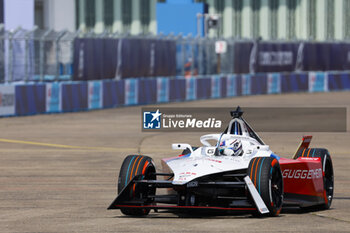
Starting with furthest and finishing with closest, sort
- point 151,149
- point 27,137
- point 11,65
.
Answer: point 11,65 < point 27,137 < point 151,149

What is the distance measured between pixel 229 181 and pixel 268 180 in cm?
59

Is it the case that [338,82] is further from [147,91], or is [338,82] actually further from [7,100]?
[7,100]

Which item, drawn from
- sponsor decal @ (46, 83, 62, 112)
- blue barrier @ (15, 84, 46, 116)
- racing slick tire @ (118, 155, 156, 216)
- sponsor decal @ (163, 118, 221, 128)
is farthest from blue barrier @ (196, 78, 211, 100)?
racing slick tire @ (118, 155, 156, 216)

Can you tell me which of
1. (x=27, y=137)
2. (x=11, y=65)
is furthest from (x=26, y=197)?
(x=11, y=65)

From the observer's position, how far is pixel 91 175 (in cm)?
1484

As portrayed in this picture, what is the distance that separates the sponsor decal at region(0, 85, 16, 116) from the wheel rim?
1897 centimetres

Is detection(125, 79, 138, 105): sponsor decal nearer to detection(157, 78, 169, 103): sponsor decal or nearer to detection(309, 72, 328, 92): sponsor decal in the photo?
detection(157, 78, 169, 103): sponsor decal

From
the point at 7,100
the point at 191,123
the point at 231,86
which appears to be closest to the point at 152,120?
the point at 191,123

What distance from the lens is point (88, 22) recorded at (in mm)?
75125

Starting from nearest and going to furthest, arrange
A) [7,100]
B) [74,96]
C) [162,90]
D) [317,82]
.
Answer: [7,100], [74,96], [162,90], [317,82]

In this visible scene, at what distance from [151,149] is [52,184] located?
625cm

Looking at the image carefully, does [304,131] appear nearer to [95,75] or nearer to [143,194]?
[95,75]

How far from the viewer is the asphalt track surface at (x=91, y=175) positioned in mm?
9516

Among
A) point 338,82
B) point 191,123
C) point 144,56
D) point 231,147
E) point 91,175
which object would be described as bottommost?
point 91,175
